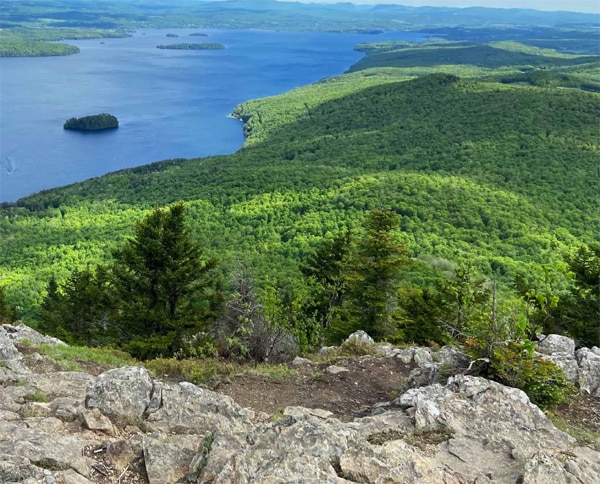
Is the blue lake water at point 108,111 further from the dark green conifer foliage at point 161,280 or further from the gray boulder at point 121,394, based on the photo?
the gray boulder at point 121,394

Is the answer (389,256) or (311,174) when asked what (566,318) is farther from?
(311,174)

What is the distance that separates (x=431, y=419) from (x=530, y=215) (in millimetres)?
57418

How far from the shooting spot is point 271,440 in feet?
19.1

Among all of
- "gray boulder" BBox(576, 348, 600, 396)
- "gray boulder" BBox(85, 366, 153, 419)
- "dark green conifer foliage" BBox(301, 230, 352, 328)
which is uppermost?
"gray boulder" BBox(85, 366, 153, 419)

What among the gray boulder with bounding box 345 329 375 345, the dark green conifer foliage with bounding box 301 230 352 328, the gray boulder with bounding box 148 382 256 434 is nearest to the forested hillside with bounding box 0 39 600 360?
the dark green conifer foliage with bounding box 301 230 352 328

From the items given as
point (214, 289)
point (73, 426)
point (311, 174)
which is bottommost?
point (311, 174)

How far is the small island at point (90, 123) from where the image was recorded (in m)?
112

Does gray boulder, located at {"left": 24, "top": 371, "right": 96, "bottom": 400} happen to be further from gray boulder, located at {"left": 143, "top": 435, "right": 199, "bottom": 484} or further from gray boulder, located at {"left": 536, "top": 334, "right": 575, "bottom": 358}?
gray boulder, located at {"left": 536, "top": 334, "right": 575, "bottom": 358}

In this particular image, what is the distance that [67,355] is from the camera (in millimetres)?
11312

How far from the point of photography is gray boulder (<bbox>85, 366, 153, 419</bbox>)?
7.21m

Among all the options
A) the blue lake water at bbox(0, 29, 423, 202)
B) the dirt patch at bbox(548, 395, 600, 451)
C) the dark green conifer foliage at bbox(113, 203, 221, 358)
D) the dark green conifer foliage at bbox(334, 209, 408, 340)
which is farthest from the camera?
the blue lake water at bbox(0, 29, 423, 202)

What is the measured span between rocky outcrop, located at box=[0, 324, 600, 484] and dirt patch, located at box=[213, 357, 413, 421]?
30.9 inches

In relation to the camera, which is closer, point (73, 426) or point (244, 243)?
point (73, 426)

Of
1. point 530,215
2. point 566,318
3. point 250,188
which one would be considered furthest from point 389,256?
point 250,188
